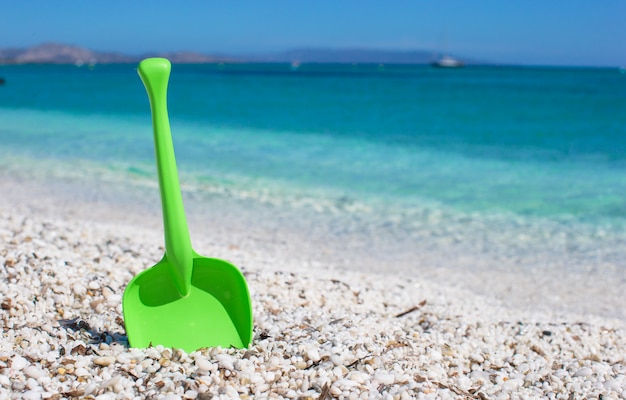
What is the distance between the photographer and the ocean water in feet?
20.9

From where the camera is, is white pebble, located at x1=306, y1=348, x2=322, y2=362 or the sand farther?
white pebble, located at x1=306, y1=348, x2=322, y2=362

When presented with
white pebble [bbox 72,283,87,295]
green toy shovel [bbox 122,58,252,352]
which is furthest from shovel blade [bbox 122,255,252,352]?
white pebble [bbox 72,283,87,295]

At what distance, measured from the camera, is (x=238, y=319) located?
2961 mm

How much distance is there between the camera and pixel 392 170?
10492 mm

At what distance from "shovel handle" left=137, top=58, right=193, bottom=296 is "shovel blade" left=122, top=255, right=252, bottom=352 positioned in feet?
0.27

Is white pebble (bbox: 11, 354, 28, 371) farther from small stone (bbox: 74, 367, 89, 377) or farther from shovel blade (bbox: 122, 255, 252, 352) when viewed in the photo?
shovel blade (bbox: 122, 255, 252, 352)

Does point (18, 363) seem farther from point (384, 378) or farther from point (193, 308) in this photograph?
point (384, 378)

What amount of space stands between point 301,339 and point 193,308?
534 mm

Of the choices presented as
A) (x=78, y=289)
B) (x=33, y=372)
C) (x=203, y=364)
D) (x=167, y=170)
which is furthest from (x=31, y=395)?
(x=78, y=289)

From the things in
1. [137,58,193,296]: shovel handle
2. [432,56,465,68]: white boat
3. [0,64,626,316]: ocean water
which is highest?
[432,56,465,68]: white boat

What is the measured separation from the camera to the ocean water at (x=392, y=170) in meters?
6.38

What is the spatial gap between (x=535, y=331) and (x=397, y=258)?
7.21 ft

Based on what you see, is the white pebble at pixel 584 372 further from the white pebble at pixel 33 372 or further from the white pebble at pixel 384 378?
the white pebble at pixel 33 372

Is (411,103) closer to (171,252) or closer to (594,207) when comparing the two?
(594,207)
